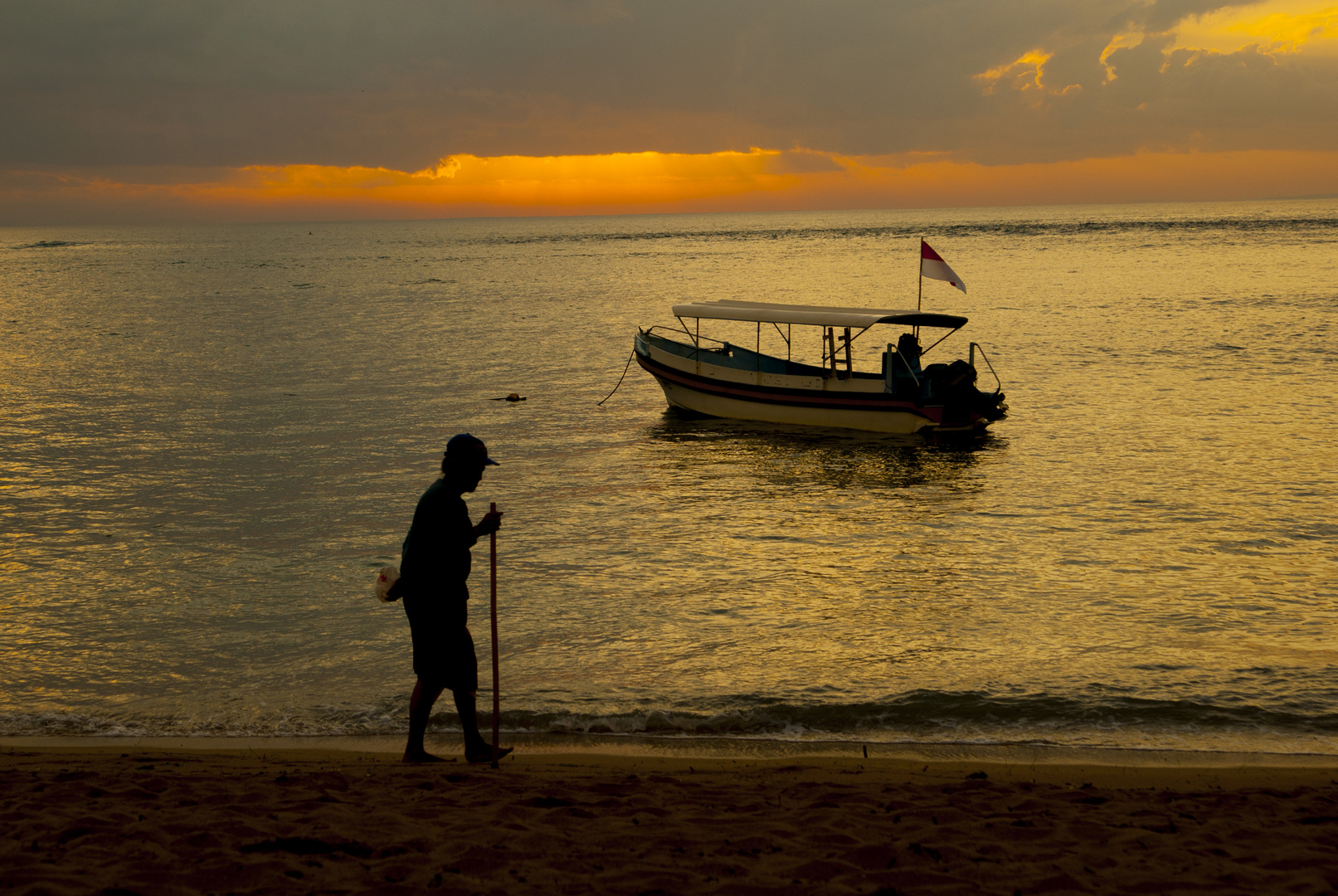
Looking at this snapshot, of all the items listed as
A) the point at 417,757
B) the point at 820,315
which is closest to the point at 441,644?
the point at 417,757

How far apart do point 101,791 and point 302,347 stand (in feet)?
117

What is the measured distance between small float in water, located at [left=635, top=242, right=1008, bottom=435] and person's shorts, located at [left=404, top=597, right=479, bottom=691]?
1469 centimetres

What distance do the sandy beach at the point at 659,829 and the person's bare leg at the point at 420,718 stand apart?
0.23m

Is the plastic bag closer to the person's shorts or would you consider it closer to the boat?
the person's shorts

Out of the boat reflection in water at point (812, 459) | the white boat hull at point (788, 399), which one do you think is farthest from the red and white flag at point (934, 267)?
the boat reflection in water at point (812, 459)

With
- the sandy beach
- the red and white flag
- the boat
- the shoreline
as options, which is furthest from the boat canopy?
the sandy beach

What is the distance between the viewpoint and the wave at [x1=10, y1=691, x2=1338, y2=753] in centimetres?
792

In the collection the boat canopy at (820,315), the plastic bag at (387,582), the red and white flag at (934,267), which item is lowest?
the plastic bag at (387,582)

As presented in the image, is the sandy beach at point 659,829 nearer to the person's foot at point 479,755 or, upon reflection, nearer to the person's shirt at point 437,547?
the person's foot at point 479,755

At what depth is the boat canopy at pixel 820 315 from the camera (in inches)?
820

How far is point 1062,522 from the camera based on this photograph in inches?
581

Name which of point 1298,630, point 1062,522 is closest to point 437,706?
point 1298,630

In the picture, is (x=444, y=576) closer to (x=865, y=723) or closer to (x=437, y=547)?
(x=437, y=547)

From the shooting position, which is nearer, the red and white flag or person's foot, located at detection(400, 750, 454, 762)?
person's foot, located at detection(400, 750, 454, 762)
